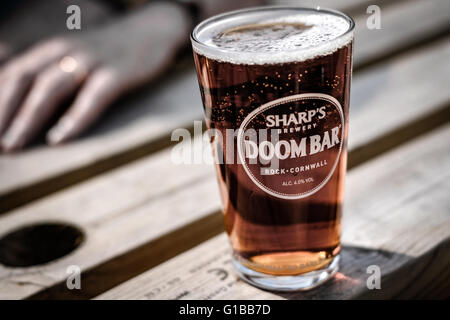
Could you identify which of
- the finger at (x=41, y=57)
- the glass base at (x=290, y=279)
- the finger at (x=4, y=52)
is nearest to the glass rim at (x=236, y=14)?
the glass base at (x=290, y=279)

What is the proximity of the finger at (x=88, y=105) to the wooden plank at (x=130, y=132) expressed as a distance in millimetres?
25

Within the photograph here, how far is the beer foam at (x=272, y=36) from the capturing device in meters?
0.60

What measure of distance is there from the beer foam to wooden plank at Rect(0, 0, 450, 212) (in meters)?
0.39

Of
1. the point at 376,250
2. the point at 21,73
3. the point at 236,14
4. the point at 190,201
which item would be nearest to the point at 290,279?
the point at 376,250

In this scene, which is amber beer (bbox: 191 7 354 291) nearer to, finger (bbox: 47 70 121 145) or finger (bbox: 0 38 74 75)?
finger (bbox: 47 70 121 145)

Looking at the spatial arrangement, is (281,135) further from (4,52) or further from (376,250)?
(4,52)

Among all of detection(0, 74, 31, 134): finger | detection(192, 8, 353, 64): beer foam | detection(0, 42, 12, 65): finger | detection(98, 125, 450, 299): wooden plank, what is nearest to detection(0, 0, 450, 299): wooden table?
detection(98, 125, 450, 299): wooden plank

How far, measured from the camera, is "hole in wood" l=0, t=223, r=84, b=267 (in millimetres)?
807

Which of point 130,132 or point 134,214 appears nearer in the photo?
point 134,214

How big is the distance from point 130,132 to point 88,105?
4.7 inches

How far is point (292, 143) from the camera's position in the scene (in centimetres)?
62

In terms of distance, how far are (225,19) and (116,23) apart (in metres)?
0.74

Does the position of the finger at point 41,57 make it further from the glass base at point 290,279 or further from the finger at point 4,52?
the glass base at point 290,279

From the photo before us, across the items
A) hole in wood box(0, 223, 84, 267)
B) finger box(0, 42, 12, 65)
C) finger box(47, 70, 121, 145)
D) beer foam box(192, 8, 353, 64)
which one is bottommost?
hole in wood box(0, 223, 84, 267)
